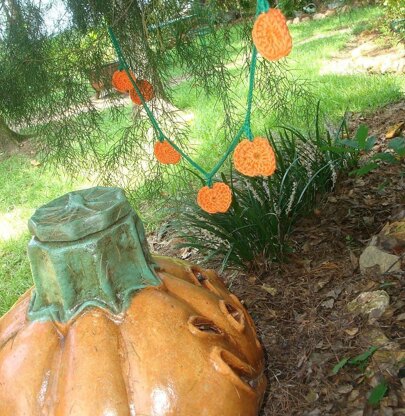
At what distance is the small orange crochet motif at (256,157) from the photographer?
1088mm

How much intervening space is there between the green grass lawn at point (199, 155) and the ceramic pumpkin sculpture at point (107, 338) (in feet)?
5.36

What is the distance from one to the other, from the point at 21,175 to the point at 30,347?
3.59 meters

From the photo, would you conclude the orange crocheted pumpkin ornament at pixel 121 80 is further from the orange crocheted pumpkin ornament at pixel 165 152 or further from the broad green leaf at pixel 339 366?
the broad green leaf at pixel 339 366

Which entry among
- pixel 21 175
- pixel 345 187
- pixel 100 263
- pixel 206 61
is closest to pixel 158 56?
pixel 206 61

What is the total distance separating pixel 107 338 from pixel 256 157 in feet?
1.53

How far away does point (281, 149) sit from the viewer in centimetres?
255

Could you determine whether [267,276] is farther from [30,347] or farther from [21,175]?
[21,175]

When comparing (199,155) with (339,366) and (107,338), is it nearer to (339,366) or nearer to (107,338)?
(339,366)

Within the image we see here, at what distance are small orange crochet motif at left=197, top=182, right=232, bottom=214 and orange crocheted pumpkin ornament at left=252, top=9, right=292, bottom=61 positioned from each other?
428 mm

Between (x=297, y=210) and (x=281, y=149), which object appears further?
(x=281, y=149)

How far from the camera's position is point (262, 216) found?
1984 mm

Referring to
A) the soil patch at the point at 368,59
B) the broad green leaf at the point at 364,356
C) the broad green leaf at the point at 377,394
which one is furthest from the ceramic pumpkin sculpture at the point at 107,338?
the soil patch at the point at 368,59

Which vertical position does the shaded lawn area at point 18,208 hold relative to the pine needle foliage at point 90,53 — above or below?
below

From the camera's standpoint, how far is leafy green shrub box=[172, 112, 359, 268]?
200 centimetres
